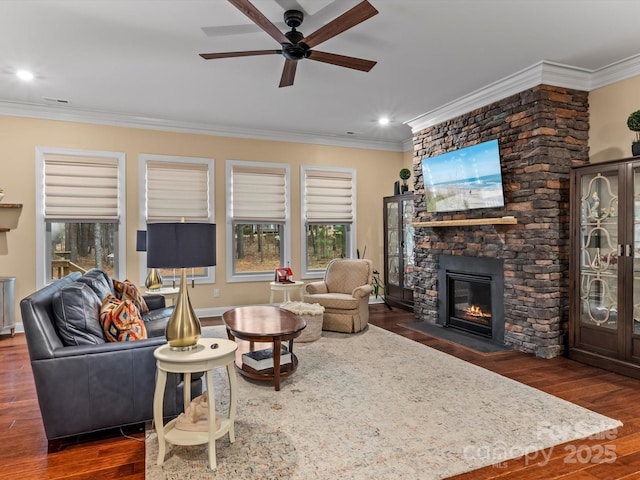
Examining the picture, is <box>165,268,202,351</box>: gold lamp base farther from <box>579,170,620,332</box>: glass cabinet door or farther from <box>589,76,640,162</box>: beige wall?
<box>589,76,640,162</box>: beige wall

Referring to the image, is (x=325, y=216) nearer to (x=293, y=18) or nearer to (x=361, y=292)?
(x=361, y=292)

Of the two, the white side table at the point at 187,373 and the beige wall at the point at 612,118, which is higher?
the beige wall at the point at 612,118

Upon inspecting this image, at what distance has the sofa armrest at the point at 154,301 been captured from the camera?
182 inches

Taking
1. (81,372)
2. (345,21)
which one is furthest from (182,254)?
(345,21)

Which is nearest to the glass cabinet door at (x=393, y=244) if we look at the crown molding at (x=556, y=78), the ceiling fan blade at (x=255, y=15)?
the crown molding at (x=556, y=78)

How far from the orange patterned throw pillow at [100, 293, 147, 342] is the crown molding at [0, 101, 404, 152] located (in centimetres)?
376

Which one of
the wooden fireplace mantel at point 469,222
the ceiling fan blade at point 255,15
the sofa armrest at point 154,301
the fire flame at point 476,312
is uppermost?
the ceiling fan blade at point 255,15

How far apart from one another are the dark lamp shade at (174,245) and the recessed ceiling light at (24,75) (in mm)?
3269

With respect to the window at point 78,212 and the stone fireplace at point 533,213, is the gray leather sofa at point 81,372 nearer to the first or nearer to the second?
the window at point 78,212

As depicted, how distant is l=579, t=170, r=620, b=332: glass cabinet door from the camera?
3.81m

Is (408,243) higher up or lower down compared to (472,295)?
higher up

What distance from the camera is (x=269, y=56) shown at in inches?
151

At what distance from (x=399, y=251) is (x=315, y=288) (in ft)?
6.65

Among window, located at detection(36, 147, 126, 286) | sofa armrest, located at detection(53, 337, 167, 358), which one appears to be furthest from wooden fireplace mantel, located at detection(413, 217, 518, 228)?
window, located at detection(36, 147, 126, 286)
